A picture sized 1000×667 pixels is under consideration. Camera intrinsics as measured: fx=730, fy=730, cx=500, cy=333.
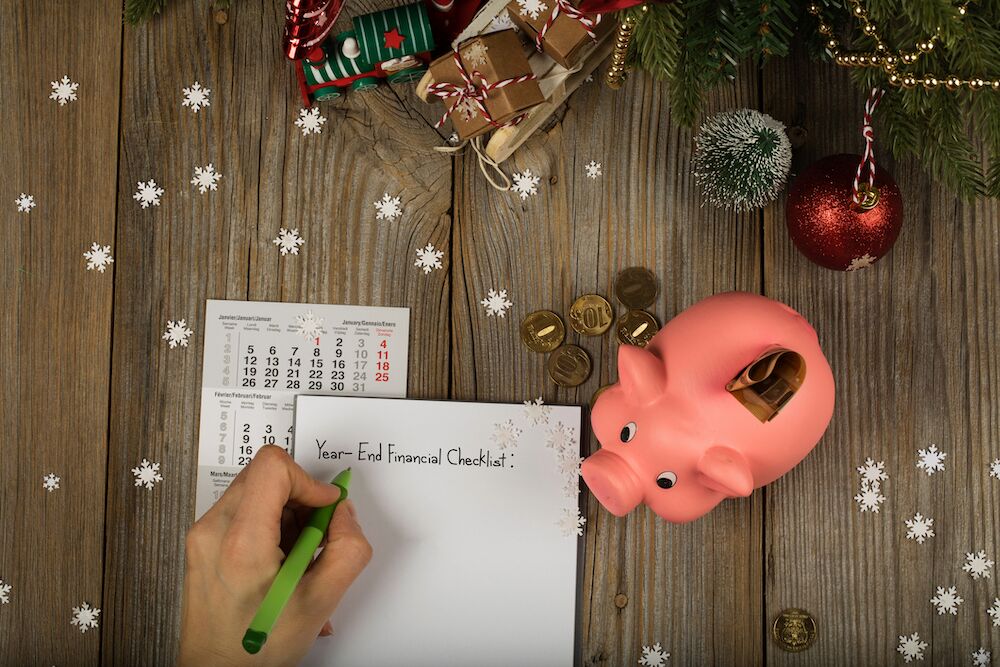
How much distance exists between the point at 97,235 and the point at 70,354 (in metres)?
0.16

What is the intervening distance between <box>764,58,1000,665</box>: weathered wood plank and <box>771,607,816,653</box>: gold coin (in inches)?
0.5

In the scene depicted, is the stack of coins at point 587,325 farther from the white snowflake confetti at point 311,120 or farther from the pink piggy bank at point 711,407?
the white snowflake confetti at point 311,120

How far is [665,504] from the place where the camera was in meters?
0.82

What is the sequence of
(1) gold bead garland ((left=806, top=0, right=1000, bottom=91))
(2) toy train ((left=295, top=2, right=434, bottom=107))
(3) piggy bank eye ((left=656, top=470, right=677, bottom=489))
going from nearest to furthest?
(1) gold bead garland ((left=806, top=0, right=1000, bottom=91)) < (3) piggy bank eye ((left=656, top=470, right=677, bottom=489)) < (2) toy train ((left=295, top=2, right=434, bottom=107))

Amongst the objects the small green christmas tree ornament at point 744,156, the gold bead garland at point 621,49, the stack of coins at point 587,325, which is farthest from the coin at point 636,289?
the gold bead garland at point 621,49

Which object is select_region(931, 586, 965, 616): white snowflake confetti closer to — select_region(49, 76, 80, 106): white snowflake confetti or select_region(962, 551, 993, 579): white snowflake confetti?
select_region(962, 551, 993, 579): white snowflake confetti

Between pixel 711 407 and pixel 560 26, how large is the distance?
0.46 meters

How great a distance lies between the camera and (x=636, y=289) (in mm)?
978

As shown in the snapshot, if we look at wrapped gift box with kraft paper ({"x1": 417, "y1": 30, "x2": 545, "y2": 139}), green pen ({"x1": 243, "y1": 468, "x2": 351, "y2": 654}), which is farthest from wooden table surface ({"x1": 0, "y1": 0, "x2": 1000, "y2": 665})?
green pen ({"x1": 243, "y1": 468, "x2": 351, "y2": 654})

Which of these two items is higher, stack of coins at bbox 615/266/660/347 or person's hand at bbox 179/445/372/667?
stack of coins at bbox 615/266/660/347

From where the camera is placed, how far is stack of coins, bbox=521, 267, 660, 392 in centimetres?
97

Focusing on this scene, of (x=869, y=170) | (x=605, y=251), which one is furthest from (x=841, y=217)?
(x=605, y=251)

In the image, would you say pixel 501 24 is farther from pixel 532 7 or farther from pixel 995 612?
pixel 995 612

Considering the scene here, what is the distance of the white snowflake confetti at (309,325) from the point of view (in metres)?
0.98
